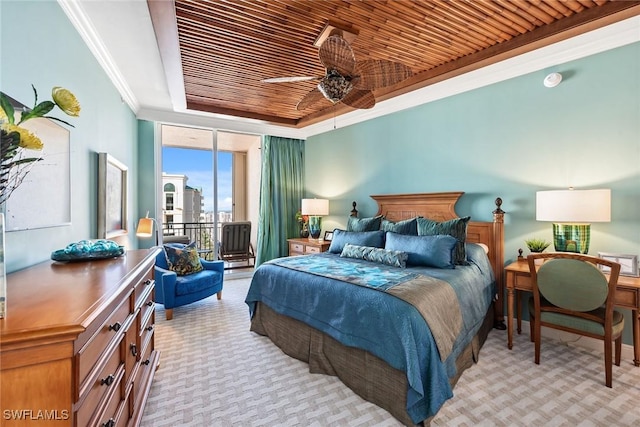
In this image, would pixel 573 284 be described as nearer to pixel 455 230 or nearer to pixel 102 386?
pixel 455 230

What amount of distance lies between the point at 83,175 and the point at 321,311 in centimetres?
217

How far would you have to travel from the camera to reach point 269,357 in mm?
2645

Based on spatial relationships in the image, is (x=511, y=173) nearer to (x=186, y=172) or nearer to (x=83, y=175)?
(x=83, y=175)

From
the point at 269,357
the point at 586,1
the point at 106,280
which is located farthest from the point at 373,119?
the point at 106,280

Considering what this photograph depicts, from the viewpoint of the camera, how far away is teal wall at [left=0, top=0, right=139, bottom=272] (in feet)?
4.79

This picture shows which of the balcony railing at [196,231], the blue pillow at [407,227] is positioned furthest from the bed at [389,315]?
the balcony railing at [196,231]

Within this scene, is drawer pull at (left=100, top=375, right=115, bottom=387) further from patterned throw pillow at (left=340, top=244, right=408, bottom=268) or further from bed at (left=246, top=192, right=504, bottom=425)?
patterned throw pillow at (left=340, top=244, right=408, bottom=268)

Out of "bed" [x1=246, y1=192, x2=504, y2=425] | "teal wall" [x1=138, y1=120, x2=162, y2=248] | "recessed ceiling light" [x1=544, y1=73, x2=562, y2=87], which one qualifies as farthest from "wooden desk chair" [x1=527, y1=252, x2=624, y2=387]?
"teal wall" [x1=138, y1=120, x2=162, y2=248]

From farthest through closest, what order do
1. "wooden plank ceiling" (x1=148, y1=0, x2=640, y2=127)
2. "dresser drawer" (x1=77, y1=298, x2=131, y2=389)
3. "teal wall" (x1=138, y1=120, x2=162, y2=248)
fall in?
"teal wall" (x1=138, y1=120, x2=162, y2=248)
"wooden plank ceiling" (x1=148, y1=0, x2=640, y2=127)
"dresser drawer" (x1=77, y1=298, x2=131, y2=389)

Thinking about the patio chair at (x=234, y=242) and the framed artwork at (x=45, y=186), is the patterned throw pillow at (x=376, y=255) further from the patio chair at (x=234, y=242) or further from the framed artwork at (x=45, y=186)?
the patio chair at (x=234, y=242)

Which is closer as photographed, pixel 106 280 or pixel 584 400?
pixel 106 280

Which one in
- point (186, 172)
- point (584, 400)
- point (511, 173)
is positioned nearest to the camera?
point (584, 400)

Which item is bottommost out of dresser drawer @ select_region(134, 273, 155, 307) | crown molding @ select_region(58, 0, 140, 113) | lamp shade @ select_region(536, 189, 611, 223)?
dresser drawer @ select_region(134, 273, 155, 307)

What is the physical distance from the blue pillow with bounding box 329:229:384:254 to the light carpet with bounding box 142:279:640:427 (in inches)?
55.9
